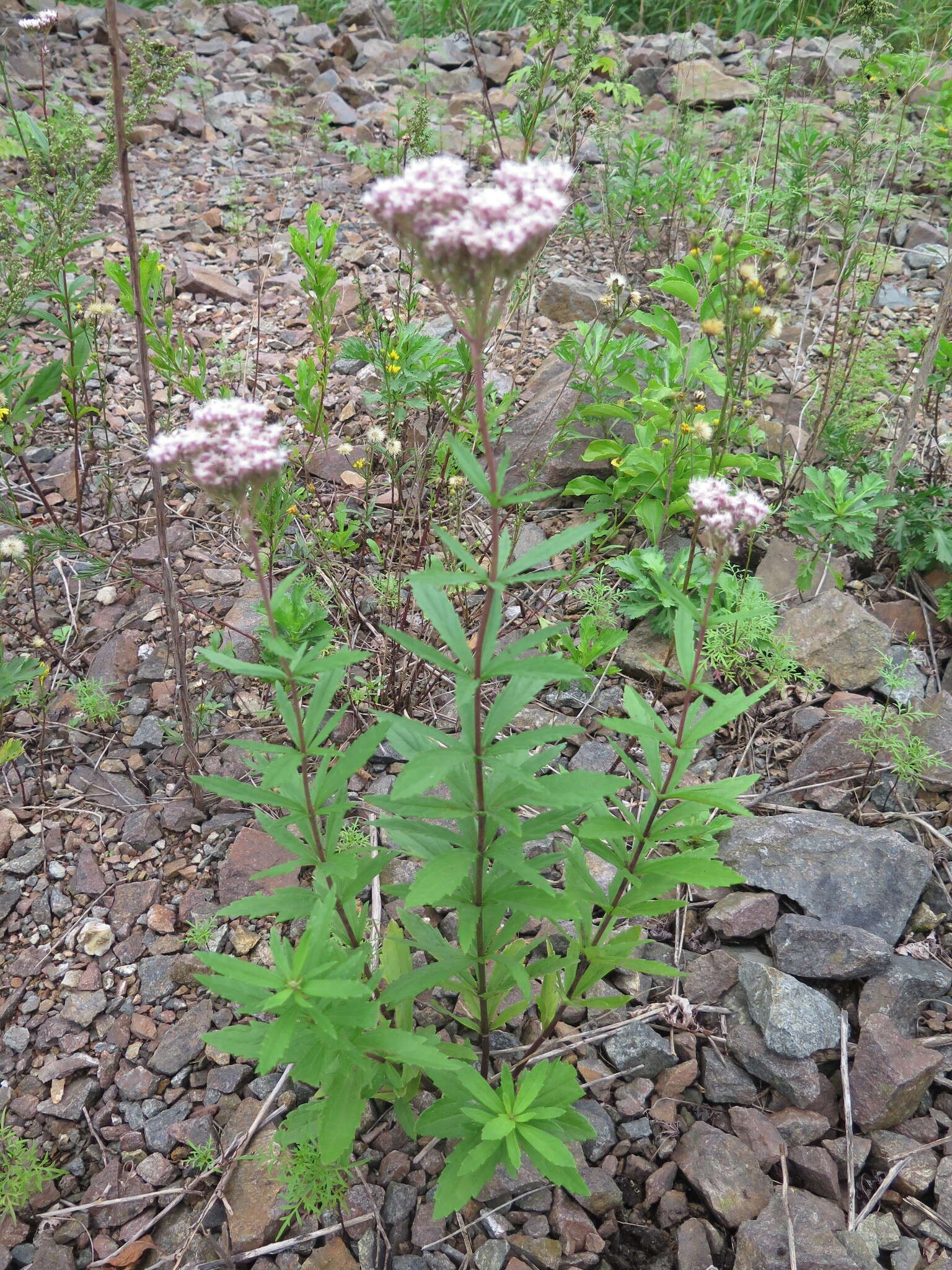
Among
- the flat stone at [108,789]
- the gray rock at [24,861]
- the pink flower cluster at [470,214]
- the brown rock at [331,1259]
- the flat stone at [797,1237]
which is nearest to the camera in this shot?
the pink flower cluster at [470,214]

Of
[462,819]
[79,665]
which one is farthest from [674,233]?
[462,819]

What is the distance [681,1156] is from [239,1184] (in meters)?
1.20

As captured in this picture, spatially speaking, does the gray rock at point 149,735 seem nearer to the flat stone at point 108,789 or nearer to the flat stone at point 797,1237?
the flat stone at point 108,789

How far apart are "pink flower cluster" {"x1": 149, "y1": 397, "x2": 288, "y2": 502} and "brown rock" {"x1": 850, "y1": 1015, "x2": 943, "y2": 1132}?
7.26 ft

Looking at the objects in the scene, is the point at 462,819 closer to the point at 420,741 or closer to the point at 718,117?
the point at 420,741

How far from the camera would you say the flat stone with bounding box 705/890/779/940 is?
2732 mm

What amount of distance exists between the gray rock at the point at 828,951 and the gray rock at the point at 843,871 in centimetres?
8

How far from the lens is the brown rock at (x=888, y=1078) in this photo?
232cm

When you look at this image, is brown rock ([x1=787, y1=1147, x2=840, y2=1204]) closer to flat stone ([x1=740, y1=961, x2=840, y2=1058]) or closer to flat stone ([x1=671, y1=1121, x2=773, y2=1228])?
flat stone ([x1=671, y1=1121, x2=773, y2=1228])

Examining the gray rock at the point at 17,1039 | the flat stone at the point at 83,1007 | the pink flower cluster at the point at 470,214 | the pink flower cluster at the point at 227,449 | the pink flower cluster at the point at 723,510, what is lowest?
the gray rock at the point at 17,1039

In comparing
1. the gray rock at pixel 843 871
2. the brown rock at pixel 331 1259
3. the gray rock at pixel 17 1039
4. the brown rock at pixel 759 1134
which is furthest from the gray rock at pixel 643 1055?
the gray rock at pixel 17 1039

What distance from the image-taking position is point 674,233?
5.88 meters

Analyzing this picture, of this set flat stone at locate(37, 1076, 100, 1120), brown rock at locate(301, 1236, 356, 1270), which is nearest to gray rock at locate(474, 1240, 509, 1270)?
brown rock at locate(301, 1236, 356, 1270)

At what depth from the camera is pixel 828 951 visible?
2592 millimetres
